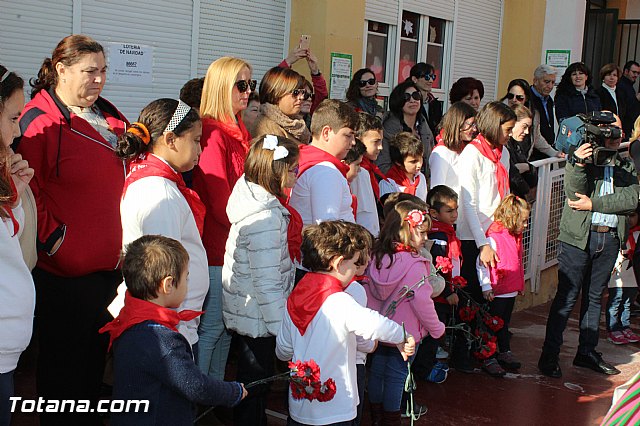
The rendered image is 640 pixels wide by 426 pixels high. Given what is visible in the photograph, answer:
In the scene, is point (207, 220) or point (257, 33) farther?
point (257, 33)

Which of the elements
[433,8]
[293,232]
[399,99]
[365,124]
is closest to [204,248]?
[293,232]

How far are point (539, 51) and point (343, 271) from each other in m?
9.72

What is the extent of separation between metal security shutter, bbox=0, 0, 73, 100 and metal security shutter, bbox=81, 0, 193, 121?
0.64 feet

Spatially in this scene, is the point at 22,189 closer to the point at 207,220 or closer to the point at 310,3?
the point at 207,220

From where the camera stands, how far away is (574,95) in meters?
10.1

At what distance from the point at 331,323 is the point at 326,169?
3.70 ft

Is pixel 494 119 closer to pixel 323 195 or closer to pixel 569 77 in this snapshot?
pixel 323 195

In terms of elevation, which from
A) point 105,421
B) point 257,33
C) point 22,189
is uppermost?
point 257,33

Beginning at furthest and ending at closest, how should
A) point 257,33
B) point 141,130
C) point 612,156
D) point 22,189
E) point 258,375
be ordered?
point 257,33 → point 612,156 → point 258,375 → point 141,130 → point 22,189

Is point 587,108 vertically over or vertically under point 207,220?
over

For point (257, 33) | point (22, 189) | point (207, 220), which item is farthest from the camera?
point (257, 33)

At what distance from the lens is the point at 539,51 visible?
12.7 m

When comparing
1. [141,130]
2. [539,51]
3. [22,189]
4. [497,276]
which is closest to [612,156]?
[497,276]

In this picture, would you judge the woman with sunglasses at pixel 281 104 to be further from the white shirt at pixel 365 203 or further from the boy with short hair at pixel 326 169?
the white shirt at pixel 365 203
